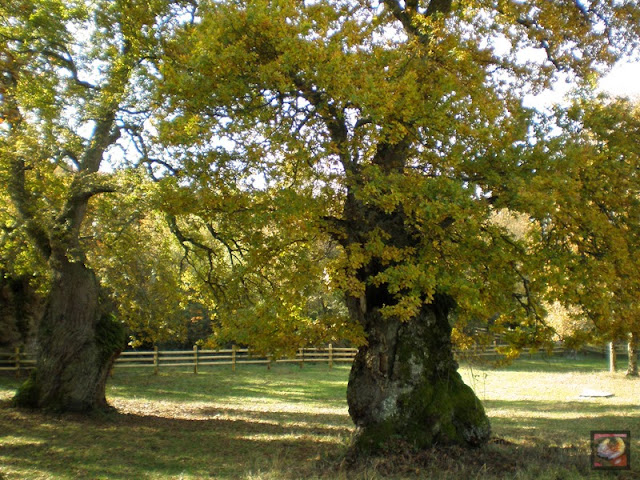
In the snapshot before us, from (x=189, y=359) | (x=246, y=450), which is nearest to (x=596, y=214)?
(x=246, y=450)

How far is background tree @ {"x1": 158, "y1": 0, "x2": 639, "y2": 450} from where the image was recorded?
283 inches

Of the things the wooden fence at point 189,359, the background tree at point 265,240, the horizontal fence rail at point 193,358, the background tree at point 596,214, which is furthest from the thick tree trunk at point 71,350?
the background tree at point 596,214

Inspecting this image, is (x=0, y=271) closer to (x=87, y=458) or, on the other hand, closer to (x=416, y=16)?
(x=87, y=458)

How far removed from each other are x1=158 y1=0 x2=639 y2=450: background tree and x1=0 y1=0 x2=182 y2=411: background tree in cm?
272

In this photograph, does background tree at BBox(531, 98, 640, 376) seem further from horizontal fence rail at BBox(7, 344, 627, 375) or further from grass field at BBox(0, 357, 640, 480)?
horizontal fence rail at BBox(7, 344, 627, 375)

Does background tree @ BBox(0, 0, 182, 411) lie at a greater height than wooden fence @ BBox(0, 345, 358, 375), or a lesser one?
greater

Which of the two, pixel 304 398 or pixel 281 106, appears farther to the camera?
pixel 304 398

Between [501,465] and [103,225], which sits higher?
[103,225]

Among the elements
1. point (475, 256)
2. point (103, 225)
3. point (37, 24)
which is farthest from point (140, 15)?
point (475, 256)

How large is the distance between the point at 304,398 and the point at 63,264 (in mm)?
10272

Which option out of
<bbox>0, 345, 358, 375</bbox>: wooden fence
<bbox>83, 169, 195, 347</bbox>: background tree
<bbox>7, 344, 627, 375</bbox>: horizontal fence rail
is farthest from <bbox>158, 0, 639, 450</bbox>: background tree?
<bbox>0, 345, 358, 375</bbox>: wooden fence

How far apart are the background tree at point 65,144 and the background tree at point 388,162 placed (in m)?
2.72

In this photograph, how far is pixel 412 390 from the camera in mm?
8453

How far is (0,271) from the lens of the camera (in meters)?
19.2
